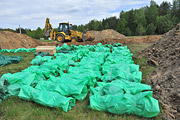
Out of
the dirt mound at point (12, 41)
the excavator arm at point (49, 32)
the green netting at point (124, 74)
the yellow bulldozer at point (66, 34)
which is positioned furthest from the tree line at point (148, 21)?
the green netting at point (124, 74)

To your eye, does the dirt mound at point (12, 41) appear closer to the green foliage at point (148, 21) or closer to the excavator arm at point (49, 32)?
the excavator arm at point (49, 32)

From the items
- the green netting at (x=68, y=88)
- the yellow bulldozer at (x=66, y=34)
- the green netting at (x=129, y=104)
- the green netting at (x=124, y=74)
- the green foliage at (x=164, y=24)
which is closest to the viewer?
the green netting at (x=129, y=104)

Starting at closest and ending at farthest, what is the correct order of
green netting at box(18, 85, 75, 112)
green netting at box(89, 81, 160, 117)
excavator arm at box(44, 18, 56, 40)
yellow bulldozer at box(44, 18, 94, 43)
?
green netting at box(89, 81, 160, 117) < green netting at box(18, 85, 75, 112) < yellow bulldozer at box(44, 18, 94, 43) < excavator arm at box(44, 18, 56, 40)

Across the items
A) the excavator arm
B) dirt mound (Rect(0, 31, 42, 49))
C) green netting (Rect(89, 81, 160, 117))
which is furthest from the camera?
the excavator arm

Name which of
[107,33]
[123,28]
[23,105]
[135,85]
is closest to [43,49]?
[23,105]

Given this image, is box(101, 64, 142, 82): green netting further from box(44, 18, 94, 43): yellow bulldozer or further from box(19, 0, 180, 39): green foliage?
box(19, 0, 180, 39): green foliage

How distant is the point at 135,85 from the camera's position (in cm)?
275

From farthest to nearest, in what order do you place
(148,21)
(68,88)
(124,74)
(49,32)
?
(148,21) < (49,32) < (124,74) < (68,88)

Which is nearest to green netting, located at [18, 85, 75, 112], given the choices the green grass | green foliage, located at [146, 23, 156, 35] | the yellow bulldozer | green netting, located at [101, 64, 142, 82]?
the green grass

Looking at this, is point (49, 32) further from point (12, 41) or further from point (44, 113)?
point (44, 113)

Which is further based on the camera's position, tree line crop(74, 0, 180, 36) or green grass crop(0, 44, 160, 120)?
tree line crop(74, 0, 180, 36)

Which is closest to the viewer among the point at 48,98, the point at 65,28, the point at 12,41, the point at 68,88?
the point at 48,98

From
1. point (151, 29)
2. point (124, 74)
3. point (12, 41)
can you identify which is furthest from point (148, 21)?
point (124, 74)

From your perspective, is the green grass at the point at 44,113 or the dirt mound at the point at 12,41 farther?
the dirt mound at the point at 12,41
